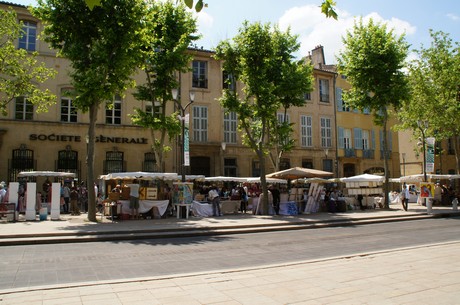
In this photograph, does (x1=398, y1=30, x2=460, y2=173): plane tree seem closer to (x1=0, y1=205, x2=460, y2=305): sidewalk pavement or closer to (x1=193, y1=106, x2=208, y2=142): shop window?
(x1=193, y1=106, x2=208, y2=142): shop window

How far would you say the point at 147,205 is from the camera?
1767cm

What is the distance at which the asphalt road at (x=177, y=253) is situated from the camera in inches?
289

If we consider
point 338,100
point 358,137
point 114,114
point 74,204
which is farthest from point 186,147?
point 358,137

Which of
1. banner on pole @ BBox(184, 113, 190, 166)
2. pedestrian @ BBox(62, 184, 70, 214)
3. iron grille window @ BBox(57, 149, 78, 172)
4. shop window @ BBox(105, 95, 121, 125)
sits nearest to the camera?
banner on pole @ BBox(184, 113, 190, 166)

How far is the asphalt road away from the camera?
289 inches

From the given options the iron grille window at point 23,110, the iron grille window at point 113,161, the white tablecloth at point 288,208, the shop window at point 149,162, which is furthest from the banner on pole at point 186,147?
the iron grille window at point 23,110

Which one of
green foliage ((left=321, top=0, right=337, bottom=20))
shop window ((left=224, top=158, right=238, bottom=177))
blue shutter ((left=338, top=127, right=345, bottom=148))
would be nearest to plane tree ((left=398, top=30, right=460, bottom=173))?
blue shutter ((left=338, top=127, right=345, bottom=148))

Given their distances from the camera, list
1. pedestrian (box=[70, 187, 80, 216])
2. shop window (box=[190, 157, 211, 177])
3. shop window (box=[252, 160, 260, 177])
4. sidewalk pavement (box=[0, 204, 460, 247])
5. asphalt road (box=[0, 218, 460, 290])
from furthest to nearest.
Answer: shop window (box=[252, 160, 260, 177]), shop window (box=[190, 157, 211, 177]), pedestrian (box=[70, 187, 80, 216]), sidewalk pavement (box=[0, 204, 460, 247]), asphalt road (box=[0, 218, 460, 290])

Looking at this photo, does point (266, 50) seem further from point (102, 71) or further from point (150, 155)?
point (150, 155)

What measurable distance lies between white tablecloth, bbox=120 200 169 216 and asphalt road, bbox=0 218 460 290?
5.42 m

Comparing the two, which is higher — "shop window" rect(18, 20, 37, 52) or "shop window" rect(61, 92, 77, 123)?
"shop window" rect(18, 20, 37, 52)

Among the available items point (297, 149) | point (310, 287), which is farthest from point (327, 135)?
point (310, 287)

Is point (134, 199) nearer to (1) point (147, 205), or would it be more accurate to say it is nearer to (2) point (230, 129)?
(1) point (147, 205)

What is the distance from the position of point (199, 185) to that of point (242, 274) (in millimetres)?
21878
